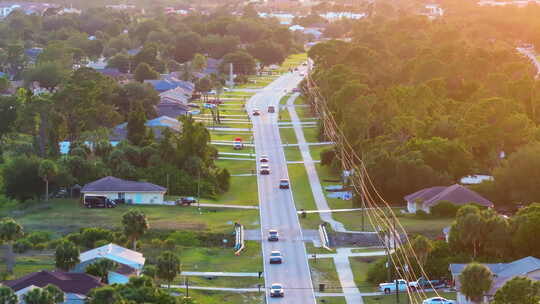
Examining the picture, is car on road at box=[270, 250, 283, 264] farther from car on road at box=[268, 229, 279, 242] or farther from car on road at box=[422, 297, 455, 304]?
car on road at box=[422, 297, 455, 304]

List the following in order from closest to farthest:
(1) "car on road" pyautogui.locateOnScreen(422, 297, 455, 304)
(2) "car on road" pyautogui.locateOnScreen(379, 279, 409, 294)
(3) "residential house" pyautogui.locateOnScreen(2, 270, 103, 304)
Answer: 1. (3) "residential house" pyautogui.locateOnScreen(2, 270, 103, 304)
2. (1) "car on road" pyautogui.locateOnScreen(422, 297, 455, 304)
3. (2) "car on road" pyautogui.locateOnScreen(379, 279, 409, 294)

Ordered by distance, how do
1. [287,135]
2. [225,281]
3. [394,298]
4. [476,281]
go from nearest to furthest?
[476,281] → [394,298] → [225,281] → [287,135]

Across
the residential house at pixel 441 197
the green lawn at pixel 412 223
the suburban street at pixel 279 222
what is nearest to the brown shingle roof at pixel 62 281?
the suburban street at pixel 279 222

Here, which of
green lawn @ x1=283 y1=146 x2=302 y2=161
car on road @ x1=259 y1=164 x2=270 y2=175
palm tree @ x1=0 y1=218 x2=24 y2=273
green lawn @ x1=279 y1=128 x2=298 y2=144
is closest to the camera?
palm tree @ x1=0 y1=218 x2=24 y2=273

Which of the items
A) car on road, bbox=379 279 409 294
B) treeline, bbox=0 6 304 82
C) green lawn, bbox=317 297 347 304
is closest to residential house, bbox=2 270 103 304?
green lawn, bbox=317 297 347 304

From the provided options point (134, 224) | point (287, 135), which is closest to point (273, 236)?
point (134, 224)

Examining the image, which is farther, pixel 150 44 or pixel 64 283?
pixel 150 44

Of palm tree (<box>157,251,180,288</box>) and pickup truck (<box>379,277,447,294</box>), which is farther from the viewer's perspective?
pickup truck (<box>379,277,447,294</box>)

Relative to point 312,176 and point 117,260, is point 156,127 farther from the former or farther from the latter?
point 117,260
